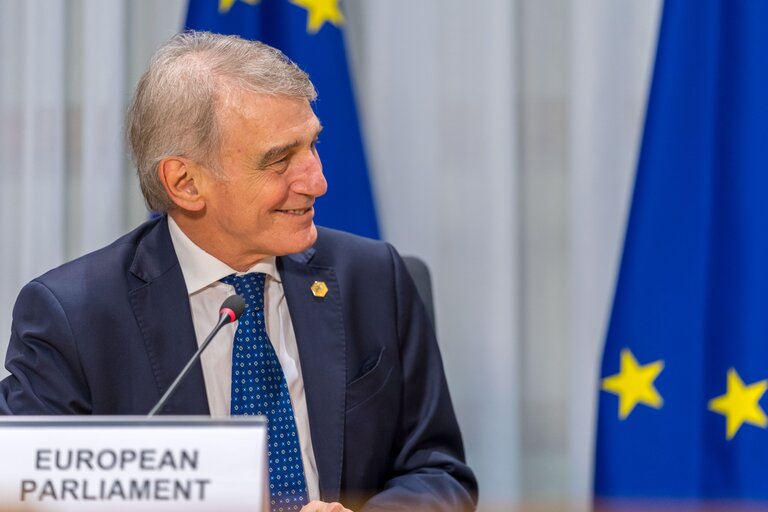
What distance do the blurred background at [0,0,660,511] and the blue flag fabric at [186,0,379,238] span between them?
129 mm

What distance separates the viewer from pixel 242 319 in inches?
86.5

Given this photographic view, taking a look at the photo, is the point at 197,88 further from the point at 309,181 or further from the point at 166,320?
the point at 166,320

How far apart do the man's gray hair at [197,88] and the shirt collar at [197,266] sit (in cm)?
13

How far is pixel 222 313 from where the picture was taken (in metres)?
1.82

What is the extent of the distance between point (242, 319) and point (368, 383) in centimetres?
28

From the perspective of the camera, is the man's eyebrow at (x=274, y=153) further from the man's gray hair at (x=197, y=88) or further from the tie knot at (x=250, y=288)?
the tie knot at (x=250, y=288)

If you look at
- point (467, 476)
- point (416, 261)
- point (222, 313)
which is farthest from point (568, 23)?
point (222, 313)

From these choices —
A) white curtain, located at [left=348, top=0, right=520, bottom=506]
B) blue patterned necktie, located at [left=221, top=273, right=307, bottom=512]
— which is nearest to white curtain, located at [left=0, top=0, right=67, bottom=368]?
white curtain, located at [left=348, top=0, right=520, bottom=506]

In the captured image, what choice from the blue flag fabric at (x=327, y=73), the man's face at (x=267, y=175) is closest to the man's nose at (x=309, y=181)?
the man's face at (x=267, y=175)

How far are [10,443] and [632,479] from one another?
1969mm

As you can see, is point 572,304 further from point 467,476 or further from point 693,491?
point 467,476

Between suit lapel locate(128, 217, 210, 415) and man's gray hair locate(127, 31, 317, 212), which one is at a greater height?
man's gray hair locate(127, 31, 317, 212)

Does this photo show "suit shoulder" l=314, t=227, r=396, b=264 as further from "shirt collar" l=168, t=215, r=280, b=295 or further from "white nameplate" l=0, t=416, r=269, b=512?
"white nameplate" l=0, t=416, r=269, b=512

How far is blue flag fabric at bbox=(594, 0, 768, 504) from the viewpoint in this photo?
2951mm
